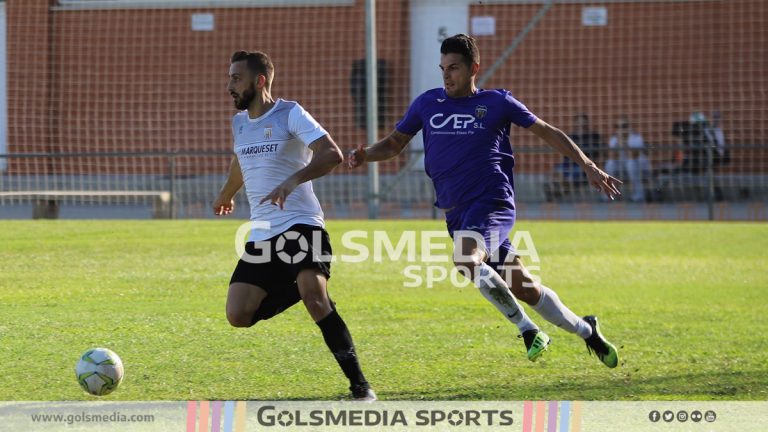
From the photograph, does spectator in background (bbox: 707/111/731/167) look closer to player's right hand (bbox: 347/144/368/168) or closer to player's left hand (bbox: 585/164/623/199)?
player's left hand (bbox: 585/164/623/199)

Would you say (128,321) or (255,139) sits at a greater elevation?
(255,139)

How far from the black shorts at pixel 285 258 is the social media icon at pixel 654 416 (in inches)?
74.0

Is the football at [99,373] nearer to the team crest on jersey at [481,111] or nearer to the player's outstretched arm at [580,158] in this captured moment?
the team crest on jersey at [481,111]

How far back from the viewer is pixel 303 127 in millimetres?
6730

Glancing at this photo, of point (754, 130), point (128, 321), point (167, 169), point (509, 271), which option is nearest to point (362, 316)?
point (128, 321)

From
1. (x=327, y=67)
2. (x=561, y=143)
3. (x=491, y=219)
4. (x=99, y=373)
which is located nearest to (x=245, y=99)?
(x=491, y=219)

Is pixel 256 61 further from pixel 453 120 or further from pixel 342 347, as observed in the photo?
pixel 342 347

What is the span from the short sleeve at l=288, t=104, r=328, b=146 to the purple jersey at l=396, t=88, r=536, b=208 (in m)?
1.00

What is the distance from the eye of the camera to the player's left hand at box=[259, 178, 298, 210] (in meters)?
6.34

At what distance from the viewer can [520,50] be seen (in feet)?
85.4

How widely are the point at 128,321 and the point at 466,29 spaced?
17.9m

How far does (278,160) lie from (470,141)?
4.09 ft

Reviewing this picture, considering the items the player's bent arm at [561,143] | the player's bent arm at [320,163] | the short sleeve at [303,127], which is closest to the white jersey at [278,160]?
the short sleeve at [303,127]

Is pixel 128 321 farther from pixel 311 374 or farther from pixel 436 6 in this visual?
pixel 436 6
